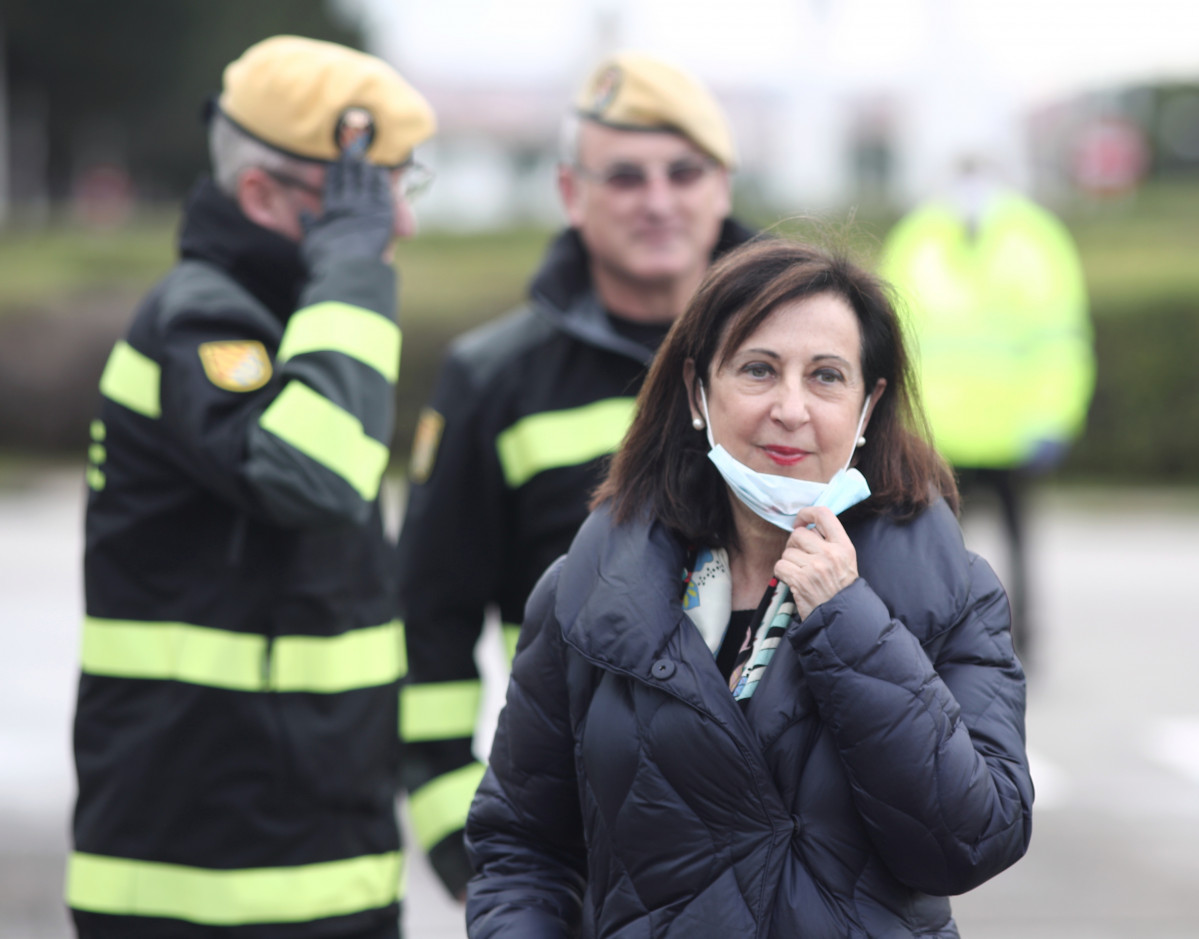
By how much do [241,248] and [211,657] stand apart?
0.71 metres

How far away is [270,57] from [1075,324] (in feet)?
17.1

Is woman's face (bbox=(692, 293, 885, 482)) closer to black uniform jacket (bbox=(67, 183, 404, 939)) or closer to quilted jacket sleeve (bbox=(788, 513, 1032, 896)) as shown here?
quilted jacket sleeve (bbox=(788, 513, 1032, 896))

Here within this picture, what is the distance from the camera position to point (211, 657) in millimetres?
2568

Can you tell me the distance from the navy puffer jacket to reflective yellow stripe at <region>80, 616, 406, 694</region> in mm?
690

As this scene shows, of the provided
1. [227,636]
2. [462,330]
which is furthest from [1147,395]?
[227,636]

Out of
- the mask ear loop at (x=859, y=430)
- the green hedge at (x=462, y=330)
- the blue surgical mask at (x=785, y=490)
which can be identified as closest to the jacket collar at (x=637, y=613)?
the blue surgical mask at (x=785, y=490)

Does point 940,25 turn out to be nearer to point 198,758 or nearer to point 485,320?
point 485,320

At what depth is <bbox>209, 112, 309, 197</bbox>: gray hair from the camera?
9.16 feet

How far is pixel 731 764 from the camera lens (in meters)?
1.86

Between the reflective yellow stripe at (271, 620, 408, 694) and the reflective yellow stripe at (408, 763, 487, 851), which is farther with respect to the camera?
the reflective yellow stripe at (408, 763, 487, 851)

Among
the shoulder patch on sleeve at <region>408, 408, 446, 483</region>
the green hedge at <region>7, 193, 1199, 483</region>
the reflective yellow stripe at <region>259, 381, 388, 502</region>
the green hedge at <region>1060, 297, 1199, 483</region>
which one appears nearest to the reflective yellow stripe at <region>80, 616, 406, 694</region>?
the reflective yellow stripe at <region>259, 381, 388, 502</region>

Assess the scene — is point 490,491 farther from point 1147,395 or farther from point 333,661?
point 1147,395

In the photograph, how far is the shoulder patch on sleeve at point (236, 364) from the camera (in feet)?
8.38

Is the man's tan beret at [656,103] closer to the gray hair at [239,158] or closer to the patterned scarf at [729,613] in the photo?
the gray hair at [239,158]
